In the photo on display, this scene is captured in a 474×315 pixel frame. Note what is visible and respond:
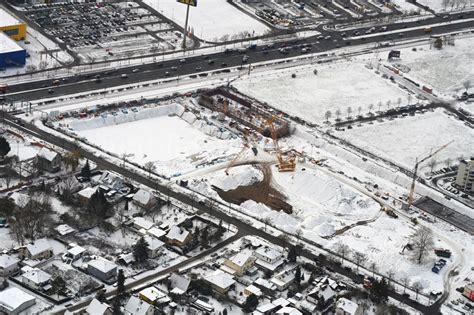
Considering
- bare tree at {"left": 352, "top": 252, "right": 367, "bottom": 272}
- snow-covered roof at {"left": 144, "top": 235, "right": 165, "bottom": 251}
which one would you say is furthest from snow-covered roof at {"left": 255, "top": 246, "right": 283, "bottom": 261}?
snow-covered roof at {"left": 144, "top": 235, "right": 165, "bottom": 251}

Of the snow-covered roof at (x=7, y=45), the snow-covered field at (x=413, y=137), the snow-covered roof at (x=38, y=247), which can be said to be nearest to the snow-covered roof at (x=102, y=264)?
the snow-covered roof at (x=38, y=247)

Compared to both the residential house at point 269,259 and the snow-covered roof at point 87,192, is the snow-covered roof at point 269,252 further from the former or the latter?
the snow-covered roof at point 87,192

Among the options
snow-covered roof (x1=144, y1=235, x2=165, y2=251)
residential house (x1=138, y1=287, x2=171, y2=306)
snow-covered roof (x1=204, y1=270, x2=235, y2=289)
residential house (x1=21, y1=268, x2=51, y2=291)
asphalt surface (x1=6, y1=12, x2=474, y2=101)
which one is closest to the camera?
residential house (x1=138, y1=287, x2=171, y2=306)

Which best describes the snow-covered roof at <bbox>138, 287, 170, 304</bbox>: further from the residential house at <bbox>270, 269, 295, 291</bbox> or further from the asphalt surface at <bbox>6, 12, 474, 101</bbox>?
the asphalt surface at <bbox>6, 12, 474, 101</bbox>

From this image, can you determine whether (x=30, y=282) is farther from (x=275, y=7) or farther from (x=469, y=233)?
(x=275, y=7)

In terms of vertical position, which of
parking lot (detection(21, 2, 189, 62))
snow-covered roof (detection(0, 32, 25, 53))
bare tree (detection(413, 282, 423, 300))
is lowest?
parking lot (detection(21, 2, 189, 62))

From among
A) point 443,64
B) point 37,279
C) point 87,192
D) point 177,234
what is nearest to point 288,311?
point 177,234
